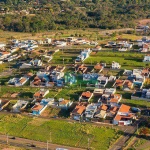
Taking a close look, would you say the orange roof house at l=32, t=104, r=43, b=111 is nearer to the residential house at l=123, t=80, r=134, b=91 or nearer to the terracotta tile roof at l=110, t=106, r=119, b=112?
the terracotta tile roof at l=110, t=106, r=119, b=112

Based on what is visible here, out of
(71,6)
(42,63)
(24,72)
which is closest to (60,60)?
(42,63)

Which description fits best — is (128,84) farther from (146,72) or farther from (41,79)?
(41,79)

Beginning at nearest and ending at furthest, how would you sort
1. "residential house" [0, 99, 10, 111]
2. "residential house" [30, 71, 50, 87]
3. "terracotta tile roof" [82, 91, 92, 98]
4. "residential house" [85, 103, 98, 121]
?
1. "residential house" [85, 103, 98, 121]
2. "residential house" [0, 99, 10, 111]
3. "terracotta tile roof" [82, 91, 92, 98]
4. "residential house" [30, 71, 50, 87]

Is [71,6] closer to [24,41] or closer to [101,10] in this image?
[101,10]

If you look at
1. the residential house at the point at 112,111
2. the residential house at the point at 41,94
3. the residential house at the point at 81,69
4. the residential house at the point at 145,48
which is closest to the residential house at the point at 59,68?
the residential house at the point at 81,69

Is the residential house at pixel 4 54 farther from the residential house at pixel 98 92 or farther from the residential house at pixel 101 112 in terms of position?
the residential house at pixel 101 112

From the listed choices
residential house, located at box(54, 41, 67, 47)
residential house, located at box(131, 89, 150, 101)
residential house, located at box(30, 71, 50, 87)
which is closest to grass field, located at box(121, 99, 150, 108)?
residential house, located at box(131, 89, 150, 101)
